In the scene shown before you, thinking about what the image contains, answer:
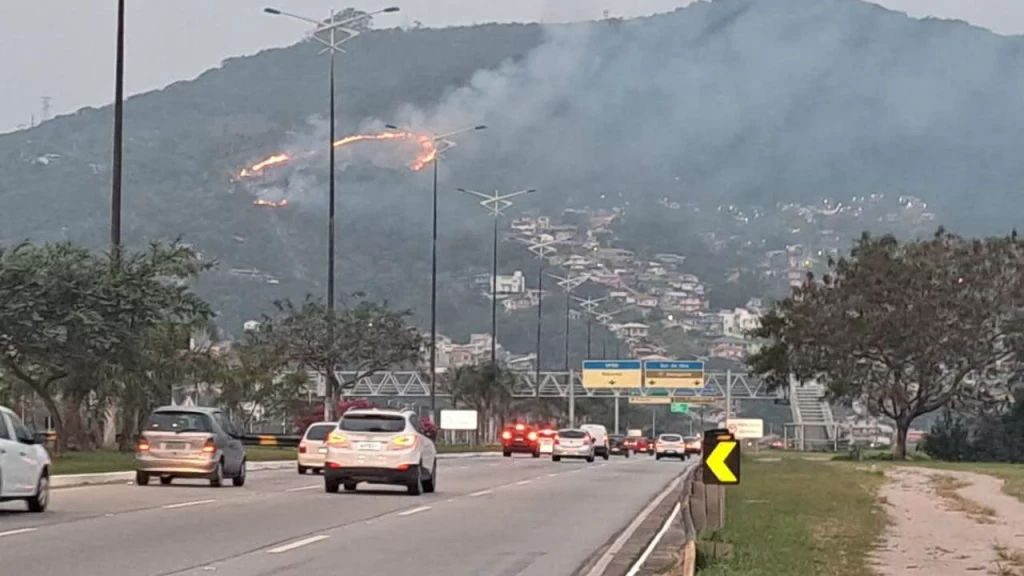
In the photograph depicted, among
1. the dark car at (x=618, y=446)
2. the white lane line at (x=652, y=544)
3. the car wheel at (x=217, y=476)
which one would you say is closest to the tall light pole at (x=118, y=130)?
the car wheel at (x=217, y=476)

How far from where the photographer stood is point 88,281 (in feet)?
150

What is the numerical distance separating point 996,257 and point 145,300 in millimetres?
48801

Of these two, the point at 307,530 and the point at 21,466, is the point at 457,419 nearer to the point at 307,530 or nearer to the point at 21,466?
the point at 21,466

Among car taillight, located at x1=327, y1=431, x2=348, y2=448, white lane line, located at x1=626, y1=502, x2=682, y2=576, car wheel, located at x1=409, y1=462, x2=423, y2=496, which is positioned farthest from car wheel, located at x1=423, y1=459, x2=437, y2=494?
white lane line, located at x1=626, y1=502, x2=682, y2=576

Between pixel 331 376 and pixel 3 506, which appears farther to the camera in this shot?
pixel 331 376

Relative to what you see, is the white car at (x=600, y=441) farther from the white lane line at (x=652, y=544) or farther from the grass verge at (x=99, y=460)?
the white lane line at (x=652, y=544)

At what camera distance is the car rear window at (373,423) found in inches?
1428

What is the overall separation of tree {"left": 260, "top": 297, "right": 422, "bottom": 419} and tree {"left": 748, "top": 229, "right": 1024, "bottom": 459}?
20.1m

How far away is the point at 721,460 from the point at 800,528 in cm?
346

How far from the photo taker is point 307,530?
25.1m

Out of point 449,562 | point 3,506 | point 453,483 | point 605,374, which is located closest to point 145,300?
point 453,483

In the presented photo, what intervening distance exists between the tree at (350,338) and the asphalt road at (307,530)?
4925cm

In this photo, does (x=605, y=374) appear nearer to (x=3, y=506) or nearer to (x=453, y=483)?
(x=453, y=483)

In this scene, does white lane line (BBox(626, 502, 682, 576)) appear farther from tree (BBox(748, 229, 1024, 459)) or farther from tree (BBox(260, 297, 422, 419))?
tree (BBox(260, 297, 422, 419))
